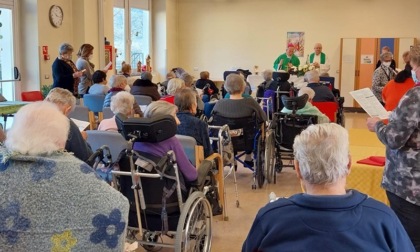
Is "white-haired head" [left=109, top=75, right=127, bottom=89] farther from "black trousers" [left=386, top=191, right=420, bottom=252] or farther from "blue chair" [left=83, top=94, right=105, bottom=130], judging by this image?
"black trousers" [left=386, top=191, right=420, bottom=252]

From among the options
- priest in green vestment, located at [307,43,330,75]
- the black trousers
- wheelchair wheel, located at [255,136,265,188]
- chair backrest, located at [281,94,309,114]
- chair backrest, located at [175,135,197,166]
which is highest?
priest in green vestment, located at [307,43,330,75]

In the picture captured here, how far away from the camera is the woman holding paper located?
2432 mm

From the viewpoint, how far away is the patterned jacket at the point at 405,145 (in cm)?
243

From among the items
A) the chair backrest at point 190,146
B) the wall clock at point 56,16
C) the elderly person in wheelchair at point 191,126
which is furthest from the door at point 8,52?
the chair backrest at point 190,146

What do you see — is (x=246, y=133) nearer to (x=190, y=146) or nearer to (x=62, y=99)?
(x=190, y=146)

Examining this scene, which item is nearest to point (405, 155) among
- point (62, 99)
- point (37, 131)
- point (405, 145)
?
point (405, 145)

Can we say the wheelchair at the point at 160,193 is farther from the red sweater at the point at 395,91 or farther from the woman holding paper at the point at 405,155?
the red sweater at the point at 395,91

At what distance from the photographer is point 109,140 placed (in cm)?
364

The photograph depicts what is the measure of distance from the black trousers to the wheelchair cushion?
4.31 feet

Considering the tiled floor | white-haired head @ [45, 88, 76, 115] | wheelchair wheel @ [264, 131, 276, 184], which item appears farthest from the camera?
wheelchair wheel @ [264, 131, 276, 184]

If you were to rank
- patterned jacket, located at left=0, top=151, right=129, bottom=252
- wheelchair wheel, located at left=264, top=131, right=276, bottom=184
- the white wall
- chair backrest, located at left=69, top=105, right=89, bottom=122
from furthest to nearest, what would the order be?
1. the white wall
2. chair backrest, located at left=69, top=105, right=89, bottom=122
3. wheelchair wheel, located at left=264, top=131, right=276, bottom=184
4. patterned jacket, located at left=0, top=151, right=129, bottom=252

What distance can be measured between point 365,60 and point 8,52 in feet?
25.8

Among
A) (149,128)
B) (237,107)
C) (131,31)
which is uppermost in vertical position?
(131,31)

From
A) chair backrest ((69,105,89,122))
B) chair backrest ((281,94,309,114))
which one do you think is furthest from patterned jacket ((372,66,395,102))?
chair backrest ((69,105,89,122))
